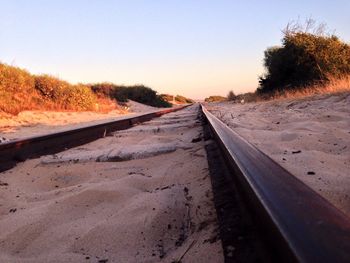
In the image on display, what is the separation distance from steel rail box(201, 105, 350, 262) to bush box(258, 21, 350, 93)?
19061 mm

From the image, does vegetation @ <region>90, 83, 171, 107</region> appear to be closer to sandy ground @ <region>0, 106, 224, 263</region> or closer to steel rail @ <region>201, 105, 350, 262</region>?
sandy ground @ <region>0, 106, 224, 263</region>

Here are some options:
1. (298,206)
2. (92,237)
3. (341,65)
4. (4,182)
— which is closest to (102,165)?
(4,182)

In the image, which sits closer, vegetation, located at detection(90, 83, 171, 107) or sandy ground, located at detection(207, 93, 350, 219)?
sandy ground, located at detection(207, 93, 350, 219)

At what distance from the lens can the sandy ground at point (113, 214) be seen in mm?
1684

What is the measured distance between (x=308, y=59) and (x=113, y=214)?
2233 cm

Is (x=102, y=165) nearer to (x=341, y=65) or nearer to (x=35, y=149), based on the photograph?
(x=35, y=149)

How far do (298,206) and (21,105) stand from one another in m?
14.0

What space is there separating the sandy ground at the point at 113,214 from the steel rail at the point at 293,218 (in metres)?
0.26

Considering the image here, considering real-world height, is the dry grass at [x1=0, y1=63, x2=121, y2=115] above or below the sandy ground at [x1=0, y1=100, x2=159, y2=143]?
above

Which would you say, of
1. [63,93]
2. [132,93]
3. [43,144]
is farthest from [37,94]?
[132,93]

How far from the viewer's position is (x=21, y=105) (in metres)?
14.0

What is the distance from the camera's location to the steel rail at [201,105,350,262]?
0.87 m

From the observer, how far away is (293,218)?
1092 mm

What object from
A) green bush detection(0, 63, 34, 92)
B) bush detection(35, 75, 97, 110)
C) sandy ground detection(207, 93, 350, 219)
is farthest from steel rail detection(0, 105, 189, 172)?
bush detection(35, 75, 97, 110)
